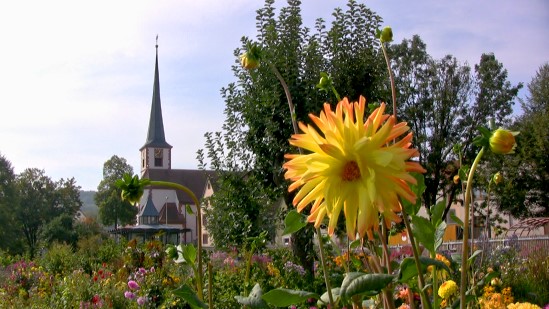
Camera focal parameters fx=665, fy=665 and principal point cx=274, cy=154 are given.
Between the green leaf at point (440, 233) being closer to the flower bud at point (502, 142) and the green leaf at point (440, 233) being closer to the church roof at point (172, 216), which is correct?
the flower bud at point (502, 142)

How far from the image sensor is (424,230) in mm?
1424

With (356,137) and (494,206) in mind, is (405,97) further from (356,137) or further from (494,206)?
(356,137)

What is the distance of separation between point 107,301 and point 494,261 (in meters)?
4.44

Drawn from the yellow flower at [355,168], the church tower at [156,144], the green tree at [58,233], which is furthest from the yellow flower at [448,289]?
the church tower at [156,144]

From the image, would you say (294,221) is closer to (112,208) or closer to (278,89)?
(278,89)

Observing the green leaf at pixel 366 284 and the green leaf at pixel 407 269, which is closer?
the green leaf at pixel 366 284

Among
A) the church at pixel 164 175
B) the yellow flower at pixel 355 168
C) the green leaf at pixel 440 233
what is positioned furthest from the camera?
the church at pixel 164 175

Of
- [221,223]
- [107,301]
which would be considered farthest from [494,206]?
[107,301]

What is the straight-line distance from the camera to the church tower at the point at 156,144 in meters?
79.5

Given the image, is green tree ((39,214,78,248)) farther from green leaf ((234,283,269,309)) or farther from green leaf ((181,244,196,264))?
green leaf ((234,283,269,309))

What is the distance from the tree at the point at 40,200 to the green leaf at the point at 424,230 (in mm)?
58211

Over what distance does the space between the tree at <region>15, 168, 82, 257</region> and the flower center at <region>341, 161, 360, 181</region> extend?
192 feet

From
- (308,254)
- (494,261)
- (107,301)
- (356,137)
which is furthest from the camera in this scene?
(308,254)

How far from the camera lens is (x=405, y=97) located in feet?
85.4
